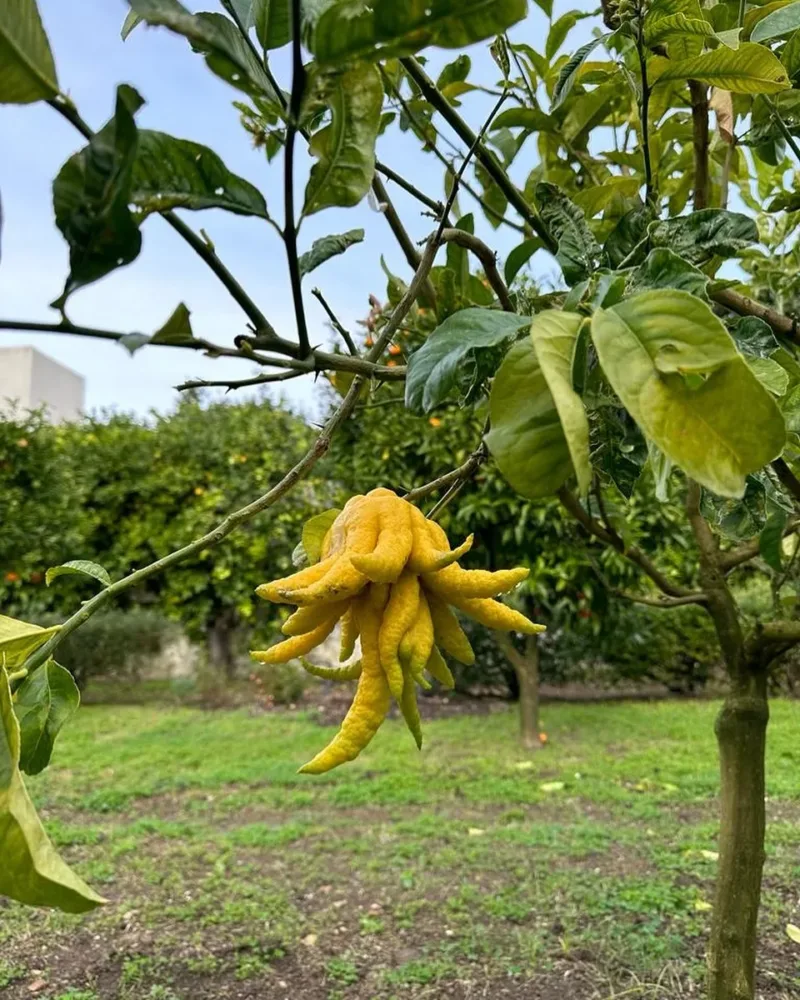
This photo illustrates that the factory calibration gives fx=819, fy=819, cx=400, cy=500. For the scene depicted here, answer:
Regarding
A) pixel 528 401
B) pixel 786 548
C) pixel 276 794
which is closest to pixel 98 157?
pixel 528 401

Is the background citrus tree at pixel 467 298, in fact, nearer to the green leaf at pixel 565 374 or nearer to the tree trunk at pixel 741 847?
the green leaf at pixel 565 374

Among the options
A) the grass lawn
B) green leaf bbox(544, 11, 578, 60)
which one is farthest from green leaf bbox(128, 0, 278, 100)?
the grass lawn

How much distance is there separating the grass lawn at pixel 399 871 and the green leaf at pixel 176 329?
6.92 ft

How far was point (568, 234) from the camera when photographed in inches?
28.9

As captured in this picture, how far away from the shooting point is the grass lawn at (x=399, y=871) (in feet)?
7.23

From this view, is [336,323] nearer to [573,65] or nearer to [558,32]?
[573,65]

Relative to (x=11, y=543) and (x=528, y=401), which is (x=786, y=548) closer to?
(x=528, y=401)

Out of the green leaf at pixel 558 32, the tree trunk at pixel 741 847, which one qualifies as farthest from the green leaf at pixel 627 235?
the tree trunk at pixel 741 847

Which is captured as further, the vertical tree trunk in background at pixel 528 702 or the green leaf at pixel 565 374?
the vertical tree trunk in background at pixel 528 702

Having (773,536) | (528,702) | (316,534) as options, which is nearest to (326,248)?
(316,534)

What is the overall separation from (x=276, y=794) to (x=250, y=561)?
2.80 metres

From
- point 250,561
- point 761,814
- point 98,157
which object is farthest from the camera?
point 250,561

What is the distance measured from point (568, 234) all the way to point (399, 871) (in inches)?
108

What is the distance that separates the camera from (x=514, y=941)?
2369 millimetres
